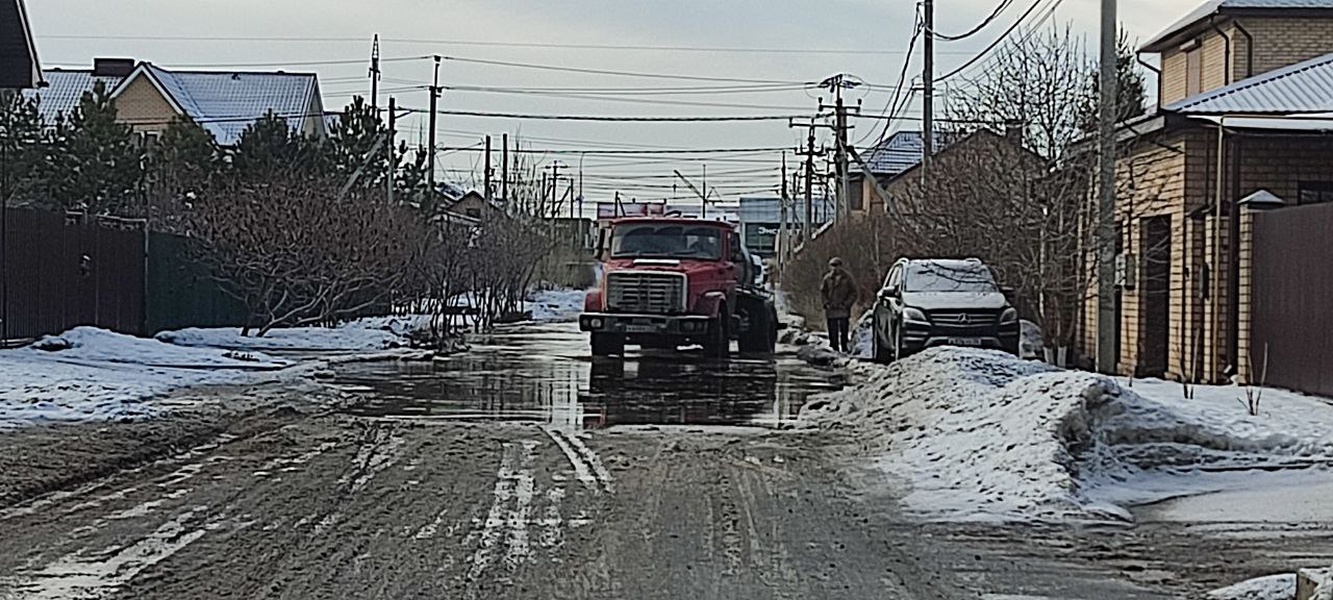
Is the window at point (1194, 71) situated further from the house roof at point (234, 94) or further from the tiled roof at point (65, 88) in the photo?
the tiled roof at point (65, 88)

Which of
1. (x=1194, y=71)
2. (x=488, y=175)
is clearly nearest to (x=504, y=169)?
(x=488, y=175)

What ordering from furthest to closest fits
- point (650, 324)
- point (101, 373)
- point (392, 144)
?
point (392, 144)
point (650, 324)
point (101, 373)

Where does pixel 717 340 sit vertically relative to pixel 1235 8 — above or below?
below

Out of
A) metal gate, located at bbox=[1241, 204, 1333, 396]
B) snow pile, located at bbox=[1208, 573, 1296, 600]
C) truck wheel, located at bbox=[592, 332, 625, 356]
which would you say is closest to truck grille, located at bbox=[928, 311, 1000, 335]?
truck wheel, located at bbox=[592, 332, 625, 356]

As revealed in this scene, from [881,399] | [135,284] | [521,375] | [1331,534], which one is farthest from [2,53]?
[1331,534]

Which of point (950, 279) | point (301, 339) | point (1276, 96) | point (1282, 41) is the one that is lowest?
point (301, 339)

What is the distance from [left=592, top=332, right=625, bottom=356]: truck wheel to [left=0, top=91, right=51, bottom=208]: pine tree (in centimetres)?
1563

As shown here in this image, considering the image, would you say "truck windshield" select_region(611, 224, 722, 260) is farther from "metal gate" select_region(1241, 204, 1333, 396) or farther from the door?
"metal gate" select_region(1241, 204, 1333, 396)

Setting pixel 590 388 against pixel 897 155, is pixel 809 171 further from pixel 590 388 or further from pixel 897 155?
pixel 590 388

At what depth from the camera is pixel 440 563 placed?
8789mm

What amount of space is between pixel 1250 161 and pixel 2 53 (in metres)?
16.7

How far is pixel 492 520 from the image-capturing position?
406 inches

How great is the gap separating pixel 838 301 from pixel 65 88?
170ft

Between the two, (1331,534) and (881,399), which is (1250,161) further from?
(1331,534)
